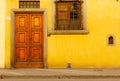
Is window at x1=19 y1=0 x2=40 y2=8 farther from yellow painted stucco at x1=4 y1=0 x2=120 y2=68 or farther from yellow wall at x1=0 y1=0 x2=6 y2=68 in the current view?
yellow wall at x1=0 y1=0 x2=6 y2=68

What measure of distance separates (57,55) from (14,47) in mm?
1958

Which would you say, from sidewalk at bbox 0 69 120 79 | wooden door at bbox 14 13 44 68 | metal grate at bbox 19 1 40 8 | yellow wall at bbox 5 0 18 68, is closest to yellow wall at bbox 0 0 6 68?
yellow wall at bbox 5 0 18 68

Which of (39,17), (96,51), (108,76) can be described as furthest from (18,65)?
(108,76)

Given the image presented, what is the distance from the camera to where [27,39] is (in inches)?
751

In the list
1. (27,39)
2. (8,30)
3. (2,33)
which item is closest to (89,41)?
(27,39)

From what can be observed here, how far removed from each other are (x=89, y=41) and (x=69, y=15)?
4.81 feet

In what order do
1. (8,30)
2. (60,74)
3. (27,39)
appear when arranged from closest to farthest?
(60,74)
(8,30)
(27,39)

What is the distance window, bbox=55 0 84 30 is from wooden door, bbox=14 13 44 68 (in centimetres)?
82

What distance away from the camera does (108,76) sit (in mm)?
16172

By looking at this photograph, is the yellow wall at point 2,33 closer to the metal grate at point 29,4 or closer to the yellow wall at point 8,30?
the yellow wall at point 8,30

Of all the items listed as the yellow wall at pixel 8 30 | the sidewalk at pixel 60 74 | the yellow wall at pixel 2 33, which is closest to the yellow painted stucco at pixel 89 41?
the yellow wall at pixel 8 30

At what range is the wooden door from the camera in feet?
62.5

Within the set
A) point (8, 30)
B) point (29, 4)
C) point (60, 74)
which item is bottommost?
point (60, 74)

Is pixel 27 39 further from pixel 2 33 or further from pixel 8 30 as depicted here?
pixel 2 33
